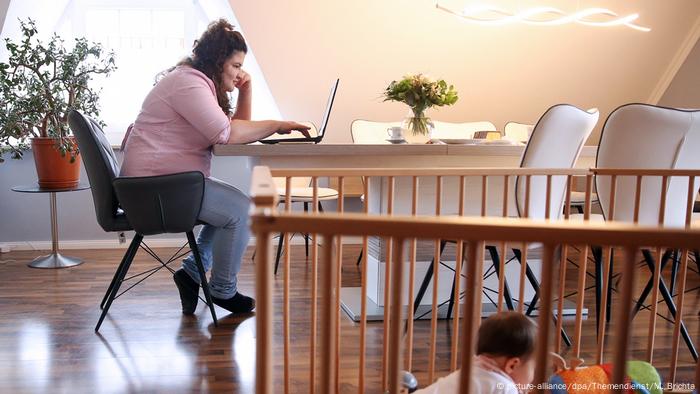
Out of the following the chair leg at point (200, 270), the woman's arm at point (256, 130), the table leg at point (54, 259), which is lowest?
the table leg at point (54, 259)

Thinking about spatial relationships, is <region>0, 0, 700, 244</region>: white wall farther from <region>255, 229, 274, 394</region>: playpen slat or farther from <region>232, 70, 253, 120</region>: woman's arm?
<region>255, 229, 274, 394</region>: playpen slat

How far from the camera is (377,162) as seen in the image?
9.19ft

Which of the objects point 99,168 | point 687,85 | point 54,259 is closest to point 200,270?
point 99,168

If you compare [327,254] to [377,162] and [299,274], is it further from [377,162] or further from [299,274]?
[299,274]

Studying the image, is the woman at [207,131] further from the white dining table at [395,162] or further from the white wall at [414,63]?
the white wall at [414,63]

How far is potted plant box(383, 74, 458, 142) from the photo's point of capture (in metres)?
2.99

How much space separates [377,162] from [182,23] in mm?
2488

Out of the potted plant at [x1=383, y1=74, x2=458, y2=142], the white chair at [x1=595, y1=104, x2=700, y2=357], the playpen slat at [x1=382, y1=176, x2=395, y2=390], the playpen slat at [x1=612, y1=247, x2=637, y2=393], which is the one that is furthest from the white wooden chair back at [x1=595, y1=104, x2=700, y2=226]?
the playpen slat at [x1=612, y1=247, x2=637, y2=393]

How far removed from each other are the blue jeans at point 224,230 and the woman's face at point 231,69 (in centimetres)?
43

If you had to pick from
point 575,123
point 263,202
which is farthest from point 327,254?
point 575,123

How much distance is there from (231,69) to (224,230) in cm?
67

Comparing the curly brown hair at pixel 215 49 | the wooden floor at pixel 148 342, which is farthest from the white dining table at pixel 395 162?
the curly brown hair at pixel 215 49

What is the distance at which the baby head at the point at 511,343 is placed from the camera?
4.69ft

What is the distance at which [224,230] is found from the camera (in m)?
2.78
